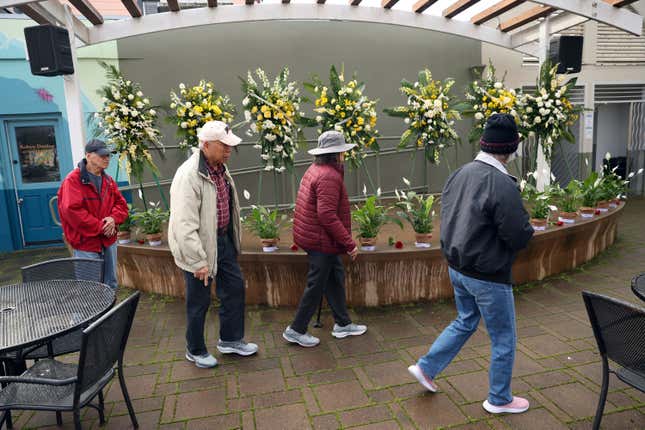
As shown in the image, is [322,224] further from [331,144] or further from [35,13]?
[35,13]

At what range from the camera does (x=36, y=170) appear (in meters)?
7.71

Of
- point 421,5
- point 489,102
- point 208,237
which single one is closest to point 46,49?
point 208,237

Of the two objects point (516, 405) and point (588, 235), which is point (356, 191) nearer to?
point (588, 235)

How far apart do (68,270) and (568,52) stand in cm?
670

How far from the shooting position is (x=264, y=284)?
4.62 meters

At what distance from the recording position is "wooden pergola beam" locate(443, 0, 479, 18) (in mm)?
6414

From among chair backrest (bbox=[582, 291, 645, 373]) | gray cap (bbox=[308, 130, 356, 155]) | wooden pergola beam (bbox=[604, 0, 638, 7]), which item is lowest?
chair backrest (bbox=[582, 291, 645, 373])

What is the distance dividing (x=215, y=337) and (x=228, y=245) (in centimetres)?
101

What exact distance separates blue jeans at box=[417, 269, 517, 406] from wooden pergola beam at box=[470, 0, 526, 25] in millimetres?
4915

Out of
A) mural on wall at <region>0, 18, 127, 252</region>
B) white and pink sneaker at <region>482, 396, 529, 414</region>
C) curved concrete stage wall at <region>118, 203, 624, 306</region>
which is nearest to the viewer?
white and pink sneaker at <region>482, 396, 529, 414</region>

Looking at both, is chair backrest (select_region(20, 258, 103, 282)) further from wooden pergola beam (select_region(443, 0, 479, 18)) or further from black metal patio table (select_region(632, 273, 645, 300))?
wooden pergola beam (select_region(443, 0, 479, 18))

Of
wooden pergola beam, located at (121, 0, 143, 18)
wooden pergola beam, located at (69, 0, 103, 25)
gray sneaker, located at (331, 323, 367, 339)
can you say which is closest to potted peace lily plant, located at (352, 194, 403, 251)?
gray sneaker, located at (331, 323, 367, 339)

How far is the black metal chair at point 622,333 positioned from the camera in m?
2.24

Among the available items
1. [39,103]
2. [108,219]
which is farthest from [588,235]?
[39,103]
